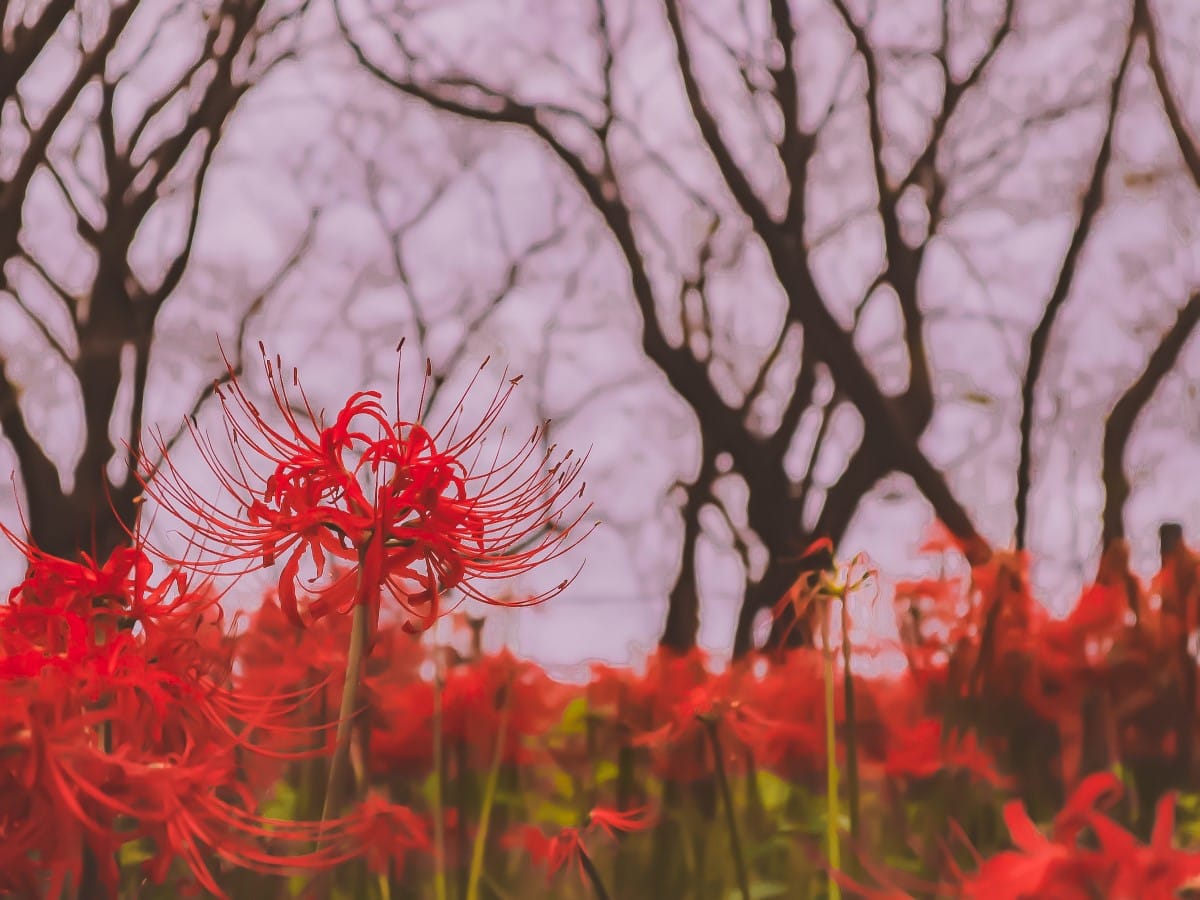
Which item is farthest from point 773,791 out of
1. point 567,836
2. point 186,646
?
point 186,646

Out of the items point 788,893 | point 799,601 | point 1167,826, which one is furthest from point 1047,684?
point 1167,826

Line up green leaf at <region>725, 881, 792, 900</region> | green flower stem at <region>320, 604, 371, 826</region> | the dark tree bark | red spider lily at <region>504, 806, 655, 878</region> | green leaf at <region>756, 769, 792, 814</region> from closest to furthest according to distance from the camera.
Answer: green flower stem at <region>320, 604, 371, 826</region>, red spider lily at <region>504, 806, 655, 878</region>, green leaf at <region>725, 881, 792, 900</region>, green leaf at <region>756, 769, 792, 814</region>, the dark tree bark

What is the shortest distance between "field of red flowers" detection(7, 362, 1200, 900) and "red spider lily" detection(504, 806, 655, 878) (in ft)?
0.03

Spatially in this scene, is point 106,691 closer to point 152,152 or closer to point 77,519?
point 77,519

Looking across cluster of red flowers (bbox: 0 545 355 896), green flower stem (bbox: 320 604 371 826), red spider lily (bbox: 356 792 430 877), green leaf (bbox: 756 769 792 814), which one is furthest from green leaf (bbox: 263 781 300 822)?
green flower stem (bbox: 320 604 371 826)

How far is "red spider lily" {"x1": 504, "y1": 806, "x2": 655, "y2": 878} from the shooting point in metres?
1.51

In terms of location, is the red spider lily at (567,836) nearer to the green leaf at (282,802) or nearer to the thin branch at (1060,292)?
the green leaf at (282,802)

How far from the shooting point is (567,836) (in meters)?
1.65

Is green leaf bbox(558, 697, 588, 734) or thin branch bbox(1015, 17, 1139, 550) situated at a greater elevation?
thin branch bbox(1015, 17, 1139, 550)

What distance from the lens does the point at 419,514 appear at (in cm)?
107

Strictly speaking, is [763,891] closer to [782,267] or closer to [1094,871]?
[1094,871]

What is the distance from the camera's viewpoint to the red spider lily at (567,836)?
151 centimetres

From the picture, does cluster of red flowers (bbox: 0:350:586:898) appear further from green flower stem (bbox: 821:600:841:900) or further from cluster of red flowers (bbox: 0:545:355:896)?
green flower stem (bbox: 821:600:841:900)

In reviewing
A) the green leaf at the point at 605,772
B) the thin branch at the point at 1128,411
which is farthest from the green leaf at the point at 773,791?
the thin branch at the point at 1128,411
